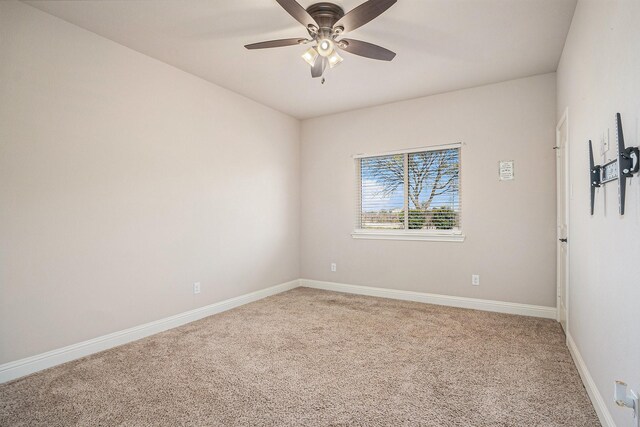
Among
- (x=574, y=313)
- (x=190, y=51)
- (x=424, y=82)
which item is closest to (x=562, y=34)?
(x=424, y=82)

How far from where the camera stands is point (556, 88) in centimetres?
365

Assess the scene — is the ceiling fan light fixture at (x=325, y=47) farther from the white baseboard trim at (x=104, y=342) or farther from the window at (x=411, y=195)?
the white baseboard trim at (x=104, y=342)

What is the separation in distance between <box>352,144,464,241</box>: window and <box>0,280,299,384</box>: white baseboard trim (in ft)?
6.82

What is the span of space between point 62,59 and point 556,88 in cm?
460

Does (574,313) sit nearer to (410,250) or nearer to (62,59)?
(410,250)

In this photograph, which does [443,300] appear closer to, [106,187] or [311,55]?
[311,55]

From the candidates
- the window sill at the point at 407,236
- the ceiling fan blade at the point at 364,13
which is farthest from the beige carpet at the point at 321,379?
the ceiling fan blade at the point at 364,13

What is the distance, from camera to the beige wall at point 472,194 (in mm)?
3771

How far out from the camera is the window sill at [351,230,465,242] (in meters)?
4.27

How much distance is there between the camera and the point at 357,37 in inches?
118

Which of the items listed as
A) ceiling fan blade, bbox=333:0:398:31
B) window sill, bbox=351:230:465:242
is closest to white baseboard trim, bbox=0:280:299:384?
window sill, bbox=351:230:465:242

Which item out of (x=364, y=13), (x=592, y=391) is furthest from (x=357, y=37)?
(x=592, y=391)

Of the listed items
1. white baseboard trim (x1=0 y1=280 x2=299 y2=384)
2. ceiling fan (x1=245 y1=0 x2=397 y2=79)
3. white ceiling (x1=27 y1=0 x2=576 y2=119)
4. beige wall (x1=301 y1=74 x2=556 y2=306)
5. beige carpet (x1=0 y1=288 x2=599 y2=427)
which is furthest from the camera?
beige wall (x1=301 y1=74 x2=556 y2=306)

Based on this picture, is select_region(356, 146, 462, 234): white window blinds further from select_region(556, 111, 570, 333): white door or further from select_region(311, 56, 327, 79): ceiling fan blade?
select_region(311, 56, 327, 79): ceiling fan blade
